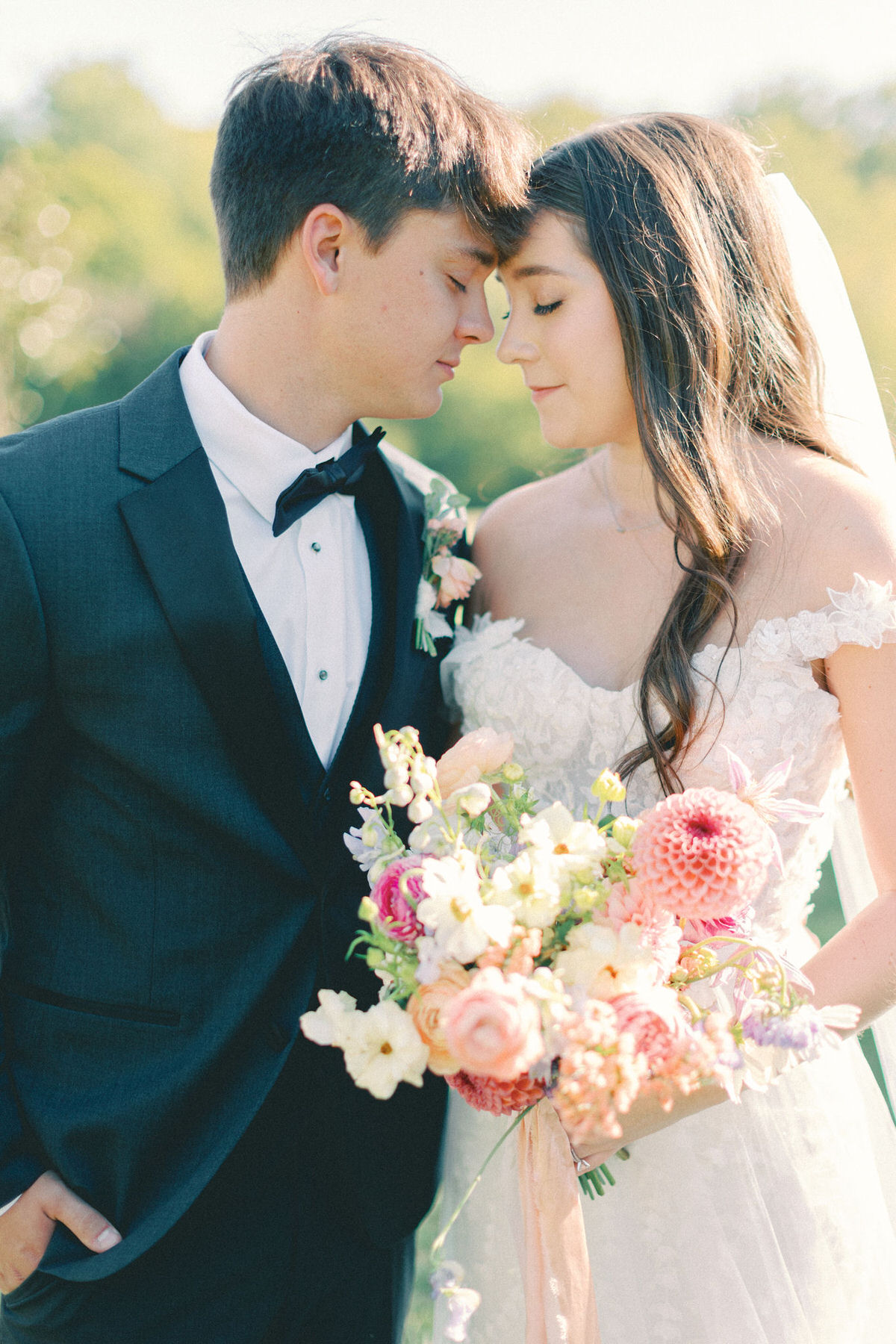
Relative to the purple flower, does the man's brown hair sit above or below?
above

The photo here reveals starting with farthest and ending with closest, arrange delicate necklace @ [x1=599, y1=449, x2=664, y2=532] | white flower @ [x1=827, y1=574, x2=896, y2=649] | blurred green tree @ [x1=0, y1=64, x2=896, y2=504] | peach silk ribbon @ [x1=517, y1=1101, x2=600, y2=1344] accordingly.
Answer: blurred green tree @ [x1=0, y1=64, x2=896, y2=504] → delicate necklace @ [x1=599, y1=449, x2=664, y2=532] → white flower @ [x1=827, y1=574, x2=896, y2=649] → peach silk ribbon @ [x1=517, y1=1101, x2=600, y2=1344]

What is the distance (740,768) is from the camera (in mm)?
1468

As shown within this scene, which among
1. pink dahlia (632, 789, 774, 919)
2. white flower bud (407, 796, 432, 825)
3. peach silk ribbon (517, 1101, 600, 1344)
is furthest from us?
peach silk ribbon (517, 1101, 600, 1344)

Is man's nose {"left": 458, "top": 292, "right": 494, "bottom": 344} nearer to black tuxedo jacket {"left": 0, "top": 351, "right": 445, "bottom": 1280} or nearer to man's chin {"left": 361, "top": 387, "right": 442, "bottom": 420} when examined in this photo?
man's chin {"left": 361, "top": 387, "right": 442, "bottom": 420}

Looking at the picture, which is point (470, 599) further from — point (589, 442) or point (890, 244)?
point (890, 244)

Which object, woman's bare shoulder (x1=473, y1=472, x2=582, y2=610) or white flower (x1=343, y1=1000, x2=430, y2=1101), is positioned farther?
woman's bare shoulder (x1=473, y1=472, x2=582, y2=610)

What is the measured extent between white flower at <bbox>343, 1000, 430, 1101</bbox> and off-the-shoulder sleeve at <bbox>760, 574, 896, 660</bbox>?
1.06m

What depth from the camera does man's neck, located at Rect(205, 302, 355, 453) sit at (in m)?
1.93

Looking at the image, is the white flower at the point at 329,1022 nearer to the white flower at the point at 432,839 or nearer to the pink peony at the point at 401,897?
the pink peony at the point at 401,897

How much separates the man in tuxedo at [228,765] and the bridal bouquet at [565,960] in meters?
0.42

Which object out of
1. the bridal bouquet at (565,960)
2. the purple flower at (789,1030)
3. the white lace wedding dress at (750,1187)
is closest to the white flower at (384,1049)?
the bridal bouquet at (565,960)

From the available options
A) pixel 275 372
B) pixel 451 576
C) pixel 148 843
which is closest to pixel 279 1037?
pixel 148 843

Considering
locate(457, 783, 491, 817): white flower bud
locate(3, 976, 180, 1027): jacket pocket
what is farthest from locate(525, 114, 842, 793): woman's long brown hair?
locate(3, 976, 180, 1027): jacket pocket

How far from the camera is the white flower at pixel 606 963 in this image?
126 centimetres
